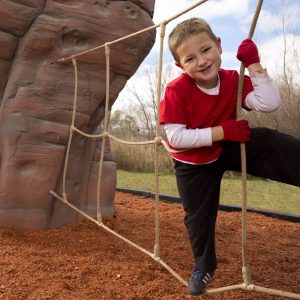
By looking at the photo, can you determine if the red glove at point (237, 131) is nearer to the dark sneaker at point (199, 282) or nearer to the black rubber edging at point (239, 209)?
the dark sneaker at point (199, 282)

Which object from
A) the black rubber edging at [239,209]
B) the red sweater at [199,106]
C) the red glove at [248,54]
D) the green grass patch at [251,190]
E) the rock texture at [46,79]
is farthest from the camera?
the green grass patch at [251,190]

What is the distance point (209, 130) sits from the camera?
1.29 m

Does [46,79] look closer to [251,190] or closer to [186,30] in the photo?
[186,30]

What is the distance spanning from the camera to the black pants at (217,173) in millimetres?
1280

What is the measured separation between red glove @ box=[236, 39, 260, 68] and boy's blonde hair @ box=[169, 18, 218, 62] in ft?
0.40

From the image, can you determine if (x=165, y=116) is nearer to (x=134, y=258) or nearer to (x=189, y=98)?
(x=189, y=98)

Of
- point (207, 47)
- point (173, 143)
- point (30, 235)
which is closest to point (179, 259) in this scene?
point (30, 235)

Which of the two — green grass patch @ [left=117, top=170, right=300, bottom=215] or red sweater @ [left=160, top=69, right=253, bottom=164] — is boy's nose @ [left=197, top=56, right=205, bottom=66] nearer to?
red sweater @ [left=160, top=69, right=253, bottom=164]

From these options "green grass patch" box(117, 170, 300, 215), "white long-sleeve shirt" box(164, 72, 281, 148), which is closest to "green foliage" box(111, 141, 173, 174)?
"green grass patch" box(117, 170, 300, 215)

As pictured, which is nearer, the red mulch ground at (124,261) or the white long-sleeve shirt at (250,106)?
the white long-sleeve shirt at (250,106)

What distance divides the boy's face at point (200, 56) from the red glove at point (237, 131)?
15cm

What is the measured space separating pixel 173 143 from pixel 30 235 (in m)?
1.39

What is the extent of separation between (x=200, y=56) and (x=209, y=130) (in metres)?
0.21

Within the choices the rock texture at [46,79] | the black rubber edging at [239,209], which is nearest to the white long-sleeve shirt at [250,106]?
the rock texture at [46,79]
